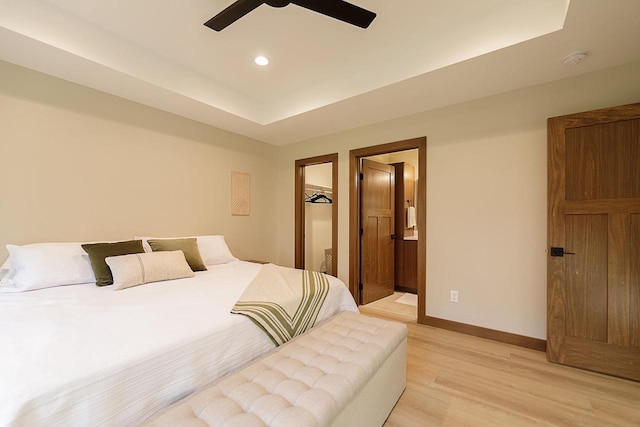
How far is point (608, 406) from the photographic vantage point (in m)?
1.72

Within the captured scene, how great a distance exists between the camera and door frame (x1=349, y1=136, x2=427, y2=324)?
120 inches

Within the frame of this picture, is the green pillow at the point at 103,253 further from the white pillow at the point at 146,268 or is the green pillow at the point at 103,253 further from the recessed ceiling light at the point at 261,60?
the recessed ceiling light at the point at 261,60

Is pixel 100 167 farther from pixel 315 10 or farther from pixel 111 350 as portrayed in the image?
pixel 315 10

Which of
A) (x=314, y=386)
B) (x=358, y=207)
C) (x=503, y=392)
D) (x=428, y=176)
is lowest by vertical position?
(x=503, y=392)

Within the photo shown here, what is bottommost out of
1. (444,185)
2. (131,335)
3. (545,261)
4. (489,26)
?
(131,335)

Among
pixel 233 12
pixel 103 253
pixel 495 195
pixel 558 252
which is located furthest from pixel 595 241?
pixel 103 253

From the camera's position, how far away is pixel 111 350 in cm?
112

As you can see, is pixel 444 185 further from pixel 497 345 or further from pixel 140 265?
pixel 140 265

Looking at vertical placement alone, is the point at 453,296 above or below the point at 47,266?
below

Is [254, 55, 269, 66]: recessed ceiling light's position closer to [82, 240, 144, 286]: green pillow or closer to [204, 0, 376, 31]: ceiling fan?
[204, 0, 376, 31]: ceiling fan

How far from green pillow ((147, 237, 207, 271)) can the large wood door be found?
10.4 feet

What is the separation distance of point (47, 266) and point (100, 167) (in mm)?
1030

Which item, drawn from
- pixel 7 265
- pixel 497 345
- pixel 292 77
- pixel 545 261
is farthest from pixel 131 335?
pixel 545 261

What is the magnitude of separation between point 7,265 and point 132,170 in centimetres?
122
